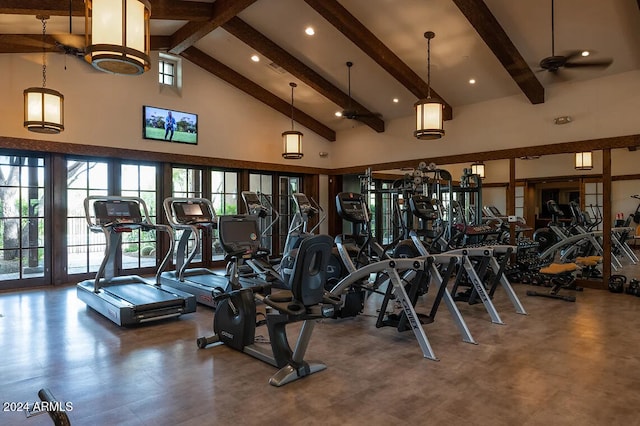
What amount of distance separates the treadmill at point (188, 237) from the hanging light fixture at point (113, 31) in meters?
3.51

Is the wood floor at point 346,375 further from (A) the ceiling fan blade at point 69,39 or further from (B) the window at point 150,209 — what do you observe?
(A) the ceiling fan blade at point 69,39

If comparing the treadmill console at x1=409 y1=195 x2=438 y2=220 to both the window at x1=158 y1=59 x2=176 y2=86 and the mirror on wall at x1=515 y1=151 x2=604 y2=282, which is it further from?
the window at x1=158 y1=59 x2=176 y2=86

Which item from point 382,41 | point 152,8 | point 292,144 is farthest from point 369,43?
point 152,8

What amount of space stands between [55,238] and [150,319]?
373cm

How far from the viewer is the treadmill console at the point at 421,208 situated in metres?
6.03

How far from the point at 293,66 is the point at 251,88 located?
1.75 m

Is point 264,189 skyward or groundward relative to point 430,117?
groundward

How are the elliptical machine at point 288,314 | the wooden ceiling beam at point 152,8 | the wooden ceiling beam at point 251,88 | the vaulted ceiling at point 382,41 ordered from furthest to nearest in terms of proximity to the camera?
the wooden ceiling beam at point 251,88 → the vaulted ceiling at point 382,41 → the wooden ceiling beam at point 152,8 → the elliptical machine at point 288,314

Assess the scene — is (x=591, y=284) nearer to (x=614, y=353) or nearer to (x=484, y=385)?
(x=614, y=353)

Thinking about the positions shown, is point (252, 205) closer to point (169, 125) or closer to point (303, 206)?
point (303, 206)

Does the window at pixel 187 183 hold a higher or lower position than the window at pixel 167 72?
lower

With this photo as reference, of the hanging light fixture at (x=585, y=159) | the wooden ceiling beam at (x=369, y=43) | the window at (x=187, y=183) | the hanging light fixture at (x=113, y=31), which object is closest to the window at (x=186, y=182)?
the window at (x=187, y=183)

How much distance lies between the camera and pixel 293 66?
8516 millimetres

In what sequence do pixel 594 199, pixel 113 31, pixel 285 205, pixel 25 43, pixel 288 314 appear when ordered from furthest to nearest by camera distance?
1. pixel 285 205
2. pixel 594 199
3. pixel 25 43
4. pixel 288 314
5. pixel 113 31
